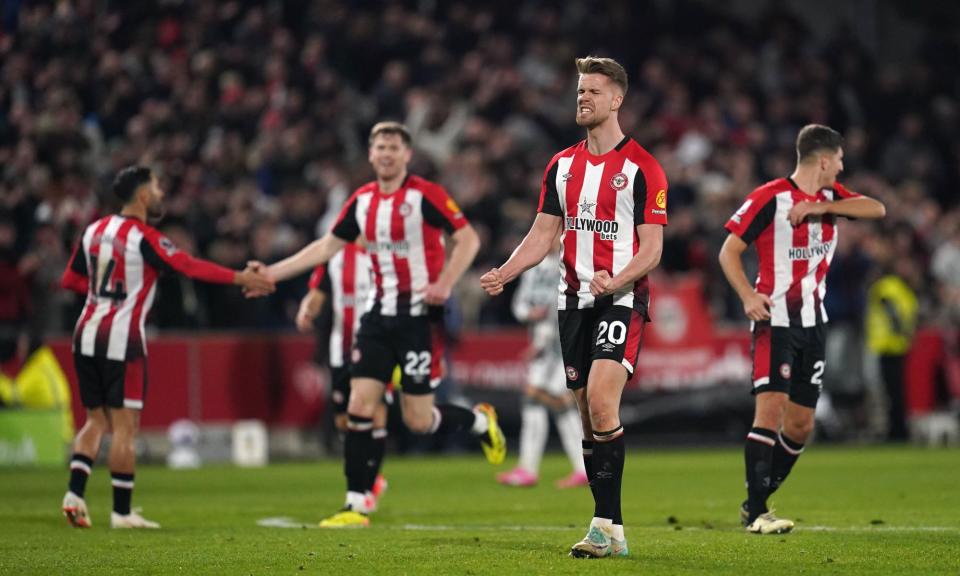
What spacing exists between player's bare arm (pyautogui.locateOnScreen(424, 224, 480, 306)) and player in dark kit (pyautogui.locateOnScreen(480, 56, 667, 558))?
7.94ft

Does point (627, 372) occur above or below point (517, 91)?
below

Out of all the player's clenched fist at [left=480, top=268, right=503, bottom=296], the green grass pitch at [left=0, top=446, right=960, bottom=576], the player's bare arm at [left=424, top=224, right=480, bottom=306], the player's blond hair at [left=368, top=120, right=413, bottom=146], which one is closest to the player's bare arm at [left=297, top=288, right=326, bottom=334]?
the green grass pitch at [left=0, top=446, right=960, bottom=576]

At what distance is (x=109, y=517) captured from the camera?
1180 cm

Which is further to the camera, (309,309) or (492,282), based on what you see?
(309,309)

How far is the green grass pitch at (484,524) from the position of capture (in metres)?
8.13

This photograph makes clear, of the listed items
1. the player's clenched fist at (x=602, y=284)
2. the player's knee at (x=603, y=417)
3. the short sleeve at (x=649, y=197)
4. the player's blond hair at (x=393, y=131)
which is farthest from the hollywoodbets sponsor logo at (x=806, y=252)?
Answer: the player's blond hair at (x=393, y=131)

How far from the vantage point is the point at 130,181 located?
36.7 feet

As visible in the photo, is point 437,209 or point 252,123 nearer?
point 437,209

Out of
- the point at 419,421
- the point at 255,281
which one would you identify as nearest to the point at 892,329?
the point at 419,421

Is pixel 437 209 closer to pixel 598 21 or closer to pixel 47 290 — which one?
pixel 47 290

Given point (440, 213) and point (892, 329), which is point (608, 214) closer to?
point (440, 213)

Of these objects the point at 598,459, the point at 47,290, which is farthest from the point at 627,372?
the point at 47,290

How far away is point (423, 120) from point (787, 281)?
45.5ft

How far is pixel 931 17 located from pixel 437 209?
21003mm
